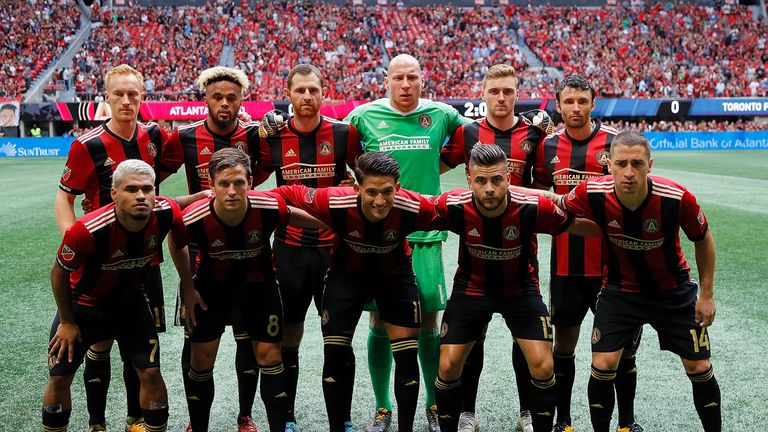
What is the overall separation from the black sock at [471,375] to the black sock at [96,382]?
2062 mm

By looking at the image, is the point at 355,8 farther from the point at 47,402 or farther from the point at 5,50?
the point at 47,402

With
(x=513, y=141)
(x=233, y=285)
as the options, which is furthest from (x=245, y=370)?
(x=513, y=141)

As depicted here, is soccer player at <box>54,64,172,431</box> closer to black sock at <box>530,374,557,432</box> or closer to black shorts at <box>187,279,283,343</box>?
black shorts at <box>187,279,283,343</box>

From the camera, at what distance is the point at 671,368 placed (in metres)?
5.30

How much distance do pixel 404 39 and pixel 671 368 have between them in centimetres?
3374

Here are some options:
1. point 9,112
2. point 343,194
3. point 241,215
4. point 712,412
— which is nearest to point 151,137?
point 241,215

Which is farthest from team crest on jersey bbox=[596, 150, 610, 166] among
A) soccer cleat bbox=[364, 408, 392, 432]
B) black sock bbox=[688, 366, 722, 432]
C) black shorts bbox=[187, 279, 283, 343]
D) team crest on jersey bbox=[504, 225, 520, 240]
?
black shorts bbox=[187, 279, 283, 343]

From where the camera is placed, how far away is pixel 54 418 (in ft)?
12.4

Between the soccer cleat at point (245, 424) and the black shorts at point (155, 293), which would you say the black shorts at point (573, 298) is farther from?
the black shorts at point (155, 293)

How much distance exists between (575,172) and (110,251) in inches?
107

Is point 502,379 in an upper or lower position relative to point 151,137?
lower

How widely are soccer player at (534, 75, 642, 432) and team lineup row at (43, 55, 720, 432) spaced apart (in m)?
0.01

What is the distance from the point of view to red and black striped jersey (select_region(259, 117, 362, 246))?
182 inches

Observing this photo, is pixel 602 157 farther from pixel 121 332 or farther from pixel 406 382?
pixel 121 332
